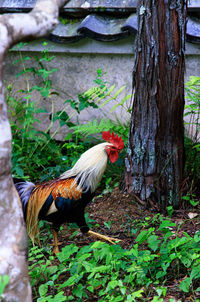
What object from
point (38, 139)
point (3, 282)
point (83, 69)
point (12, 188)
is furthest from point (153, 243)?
point (83, 69)

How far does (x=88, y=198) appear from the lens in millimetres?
3863

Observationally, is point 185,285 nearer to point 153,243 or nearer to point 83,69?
point 153,243

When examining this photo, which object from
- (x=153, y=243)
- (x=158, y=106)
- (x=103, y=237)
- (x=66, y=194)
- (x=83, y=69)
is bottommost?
(x=103, y=237)

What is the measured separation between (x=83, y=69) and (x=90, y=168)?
2.63 m

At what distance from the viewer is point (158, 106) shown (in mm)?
4270

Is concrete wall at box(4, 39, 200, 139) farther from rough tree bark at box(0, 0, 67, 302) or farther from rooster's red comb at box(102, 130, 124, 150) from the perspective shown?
rough tree bark at box(0, 0, 67, 302)

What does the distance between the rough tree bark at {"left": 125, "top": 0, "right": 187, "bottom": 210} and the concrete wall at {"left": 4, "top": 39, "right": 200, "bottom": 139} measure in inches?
53.0

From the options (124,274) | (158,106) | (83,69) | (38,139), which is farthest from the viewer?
(83,69)

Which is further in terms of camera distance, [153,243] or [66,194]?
[66,194]

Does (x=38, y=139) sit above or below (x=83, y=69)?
below

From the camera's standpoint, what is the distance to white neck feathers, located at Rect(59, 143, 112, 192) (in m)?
3.81

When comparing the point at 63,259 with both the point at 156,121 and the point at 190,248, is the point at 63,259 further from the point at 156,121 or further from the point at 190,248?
the point at 156,121

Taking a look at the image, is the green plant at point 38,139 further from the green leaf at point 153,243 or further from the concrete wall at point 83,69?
the green leaf at point 153,243

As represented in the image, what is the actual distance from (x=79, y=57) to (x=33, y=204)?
2894mm
